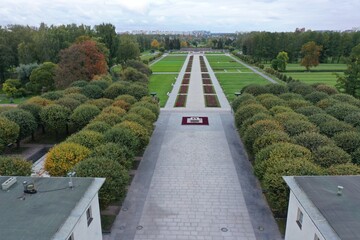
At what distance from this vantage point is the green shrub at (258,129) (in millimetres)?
20608

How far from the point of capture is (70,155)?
17.0 metres

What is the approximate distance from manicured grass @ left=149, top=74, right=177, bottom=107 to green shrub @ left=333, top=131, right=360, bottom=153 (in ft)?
82.3

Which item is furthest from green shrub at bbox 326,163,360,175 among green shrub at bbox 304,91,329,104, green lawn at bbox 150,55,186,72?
green lawn at bbox 150,55,186,72

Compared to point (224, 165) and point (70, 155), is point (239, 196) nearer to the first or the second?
point (224, 165)

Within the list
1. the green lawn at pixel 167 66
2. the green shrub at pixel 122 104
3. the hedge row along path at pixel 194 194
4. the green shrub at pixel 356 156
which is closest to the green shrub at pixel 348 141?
the green shrub at pixel 356 156

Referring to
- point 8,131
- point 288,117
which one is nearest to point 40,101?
point 8,131

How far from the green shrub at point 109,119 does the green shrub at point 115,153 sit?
200 inches

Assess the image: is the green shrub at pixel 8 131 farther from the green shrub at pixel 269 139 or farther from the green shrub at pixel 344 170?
the green shrub at pixel 344 170

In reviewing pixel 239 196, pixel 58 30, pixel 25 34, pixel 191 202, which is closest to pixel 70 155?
pixel 191 202

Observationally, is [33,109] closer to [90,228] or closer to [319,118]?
[90,228]

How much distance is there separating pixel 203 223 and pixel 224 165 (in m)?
7.47

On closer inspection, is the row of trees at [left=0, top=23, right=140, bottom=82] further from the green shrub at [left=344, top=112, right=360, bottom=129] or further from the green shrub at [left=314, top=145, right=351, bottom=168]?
the green shrub at [left=314, top=145, right=351, bottom=168]

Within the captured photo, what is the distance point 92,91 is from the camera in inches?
1401

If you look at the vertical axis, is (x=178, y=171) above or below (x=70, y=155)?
below
